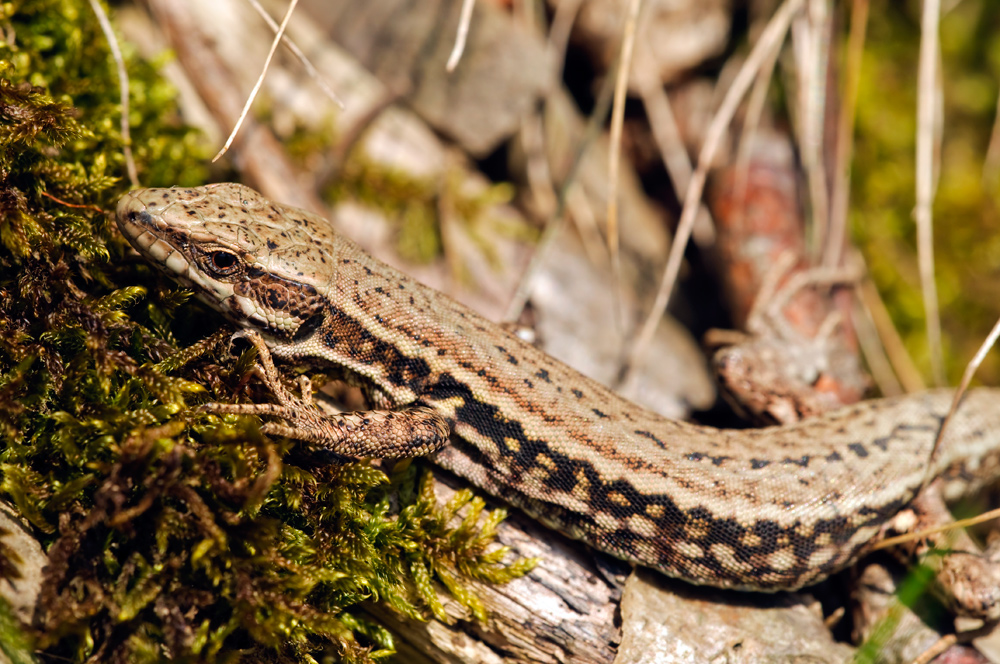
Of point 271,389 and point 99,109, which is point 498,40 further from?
point 271,389

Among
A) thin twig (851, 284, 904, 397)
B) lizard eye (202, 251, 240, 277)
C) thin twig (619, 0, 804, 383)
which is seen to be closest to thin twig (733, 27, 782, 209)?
thin twig (619, 0, 804, 383)

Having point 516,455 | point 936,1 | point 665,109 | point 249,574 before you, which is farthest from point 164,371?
point 936,1

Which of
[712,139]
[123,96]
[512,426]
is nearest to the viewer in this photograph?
[512,426]

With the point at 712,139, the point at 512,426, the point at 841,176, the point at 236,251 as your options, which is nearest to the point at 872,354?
the point at 841,176

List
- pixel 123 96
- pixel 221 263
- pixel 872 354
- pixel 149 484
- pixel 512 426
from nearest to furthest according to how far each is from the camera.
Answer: pixel 149 484, pixel 221 263, pixel 512 426, pixel 123 96, pixel 872 354

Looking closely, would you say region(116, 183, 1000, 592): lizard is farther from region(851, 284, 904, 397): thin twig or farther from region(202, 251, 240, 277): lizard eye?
region(851, 284, 904, 397): thin twig

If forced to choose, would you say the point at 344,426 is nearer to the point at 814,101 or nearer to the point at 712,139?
the point at 712,139
